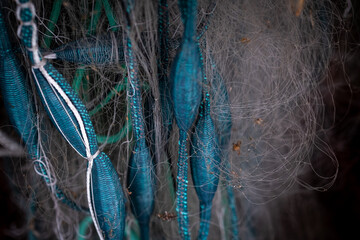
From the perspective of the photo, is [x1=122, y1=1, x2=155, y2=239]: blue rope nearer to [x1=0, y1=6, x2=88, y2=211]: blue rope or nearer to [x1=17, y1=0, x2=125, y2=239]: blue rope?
[x1=17, y1=0, x2=125, y2=239]: blue rope

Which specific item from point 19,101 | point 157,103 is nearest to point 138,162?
point 157,103

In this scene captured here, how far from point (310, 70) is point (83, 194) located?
1.91 ft

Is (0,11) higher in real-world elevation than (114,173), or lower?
higher

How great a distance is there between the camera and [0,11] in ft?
1.35

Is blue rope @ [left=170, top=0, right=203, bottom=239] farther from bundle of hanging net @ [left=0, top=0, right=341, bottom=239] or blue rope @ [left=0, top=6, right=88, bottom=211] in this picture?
blue rope @ [left=0, top=6, right=88, bottom=211]

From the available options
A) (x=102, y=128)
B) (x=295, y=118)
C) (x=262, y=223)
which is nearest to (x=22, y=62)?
(x=102, y=128)

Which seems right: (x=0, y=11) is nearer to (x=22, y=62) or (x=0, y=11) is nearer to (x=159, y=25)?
(x=22, y=62)

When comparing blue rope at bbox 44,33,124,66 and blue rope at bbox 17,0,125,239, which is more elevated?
blue rope at bbox 44,33,124,66

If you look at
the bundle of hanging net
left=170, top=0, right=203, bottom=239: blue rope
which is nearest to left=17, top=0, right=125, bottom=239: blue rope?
the bundle of hanging net

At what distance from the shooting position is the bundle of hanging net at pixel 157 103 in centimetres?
41

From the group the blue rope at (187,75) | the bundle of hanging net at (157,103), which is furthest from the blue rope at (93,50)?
the blue rope at (187,75)

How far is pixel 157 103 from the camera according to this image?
47cm

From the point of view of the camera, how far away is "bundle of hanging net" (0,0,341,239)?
0.41 meters

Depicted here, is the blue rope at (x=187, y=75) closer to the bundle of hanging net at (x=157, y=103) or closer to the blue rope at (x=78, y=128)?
the bundle of hanging net at (x=157, y=103)
